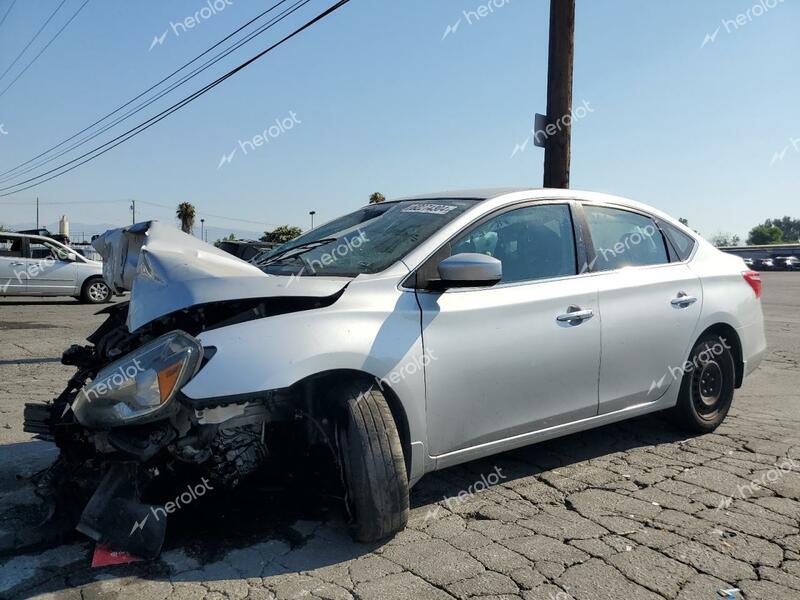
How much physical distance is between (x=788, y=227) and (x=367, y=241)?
141734 millimetres

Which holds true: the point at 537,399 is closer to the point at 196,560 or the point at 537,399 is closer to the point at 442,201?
the point at 442,201

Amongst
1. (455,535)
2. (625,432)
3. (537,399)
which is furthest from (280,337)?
(625,432)

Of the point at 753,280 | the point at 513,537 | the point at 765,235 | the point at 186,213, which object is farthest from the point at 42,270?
the point at 765,235

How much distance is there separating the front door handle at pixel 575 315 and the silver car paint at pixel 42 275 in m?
14.7

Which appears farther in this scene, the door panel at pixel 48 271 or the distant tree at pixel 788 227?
the distant tree at pixel 788 227

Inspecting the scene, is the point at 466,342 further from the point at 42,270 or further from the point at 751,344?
the point at 42,270

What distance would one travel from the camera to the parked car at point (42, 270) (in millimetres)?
14836

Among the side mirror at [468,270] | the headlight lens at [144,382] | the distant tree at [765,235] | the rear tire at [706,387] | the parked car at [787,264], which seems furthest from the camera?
the distant tree at [765,235]

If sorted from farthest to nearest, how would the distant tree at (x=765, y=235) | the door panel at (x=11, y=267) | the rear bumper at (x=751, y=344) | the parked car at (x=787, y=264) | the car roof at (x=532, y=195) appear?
the distant tree at (x=765, y=235), the parked car at (x=787, y=264), the door panel at (x=11, y=267), the rear bumper at (x=751, y=344), the car roof at (x=532, y=195)

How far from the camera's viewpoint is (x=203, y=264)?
2883 millimetres

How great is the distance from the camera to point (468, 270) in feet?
9.78

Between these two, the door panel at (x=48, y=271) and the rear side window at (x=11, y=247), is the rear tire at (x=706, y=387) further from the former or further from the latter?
the rear side window at (x=11, y=247)

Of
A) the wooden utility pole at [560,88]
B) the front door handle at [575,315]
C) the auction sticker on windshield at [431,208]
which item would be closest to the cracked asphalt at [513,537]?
the front door handle at [575,315]

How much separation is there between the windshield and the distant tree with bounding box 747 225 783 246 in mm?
116854
